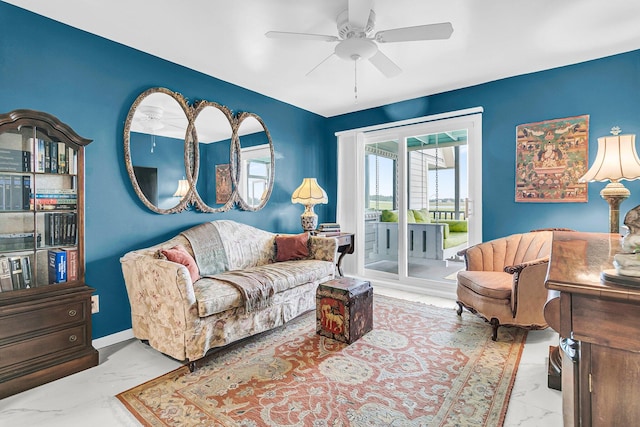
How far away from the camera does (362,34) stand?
90.0 inches

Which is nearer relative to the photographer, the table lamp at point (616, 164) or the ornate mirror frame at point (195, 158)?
the table lamp at point (616, 164)

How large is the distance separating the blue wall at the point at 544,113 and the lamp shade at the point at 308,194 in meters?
1.69

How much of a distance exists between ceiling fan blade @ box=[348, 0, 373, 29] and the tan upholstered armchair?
7.01 ft

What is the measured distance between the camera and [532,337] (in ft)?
8.80

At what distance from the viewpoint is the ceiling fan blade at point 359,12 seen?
1.92 metres

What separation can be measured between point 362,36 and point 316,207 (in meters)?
2.97

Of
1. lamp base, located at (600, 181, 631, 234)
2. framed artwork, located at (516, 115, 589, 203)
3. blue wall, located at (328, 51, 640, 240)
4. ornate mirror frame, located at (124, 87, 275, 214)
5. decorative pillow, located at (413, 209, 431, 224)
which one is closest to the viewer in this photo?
lamp base, located at (600, 181, 631, 234)

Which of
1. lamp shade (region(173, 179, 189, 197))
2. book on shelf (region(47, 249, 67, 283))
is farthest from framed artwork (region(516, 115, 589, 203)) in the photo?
book on shelf (region(47, 249, 67, 283))

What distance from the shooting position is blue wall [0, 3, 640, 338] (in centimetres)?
236

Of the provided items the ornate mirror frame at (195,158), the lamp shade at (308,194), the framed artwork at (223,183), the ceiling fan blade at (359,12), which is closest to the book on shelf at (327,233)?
the lamp shade at (308,194)

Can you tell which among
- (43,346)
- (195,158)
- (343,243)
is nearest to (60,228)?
(43,346)

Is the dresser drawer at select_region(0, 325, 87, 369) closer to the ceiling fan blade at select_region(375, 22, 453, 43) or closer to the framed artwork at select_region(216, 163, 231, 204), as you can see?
the framed artwork at select_region(216, 163, 231, 204)

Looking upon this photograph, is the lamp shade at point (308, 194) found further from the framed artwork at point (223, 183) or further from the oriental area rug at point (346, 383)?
the oriental area rug at point (346, 383)

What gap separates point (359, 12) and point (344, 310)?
214 centimetres
